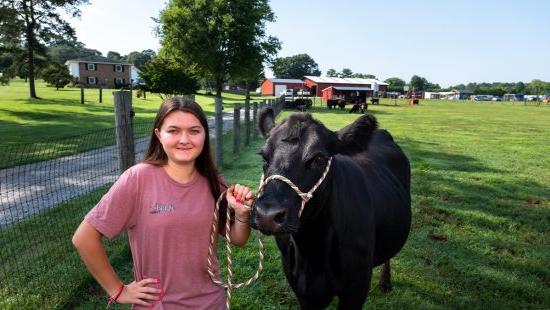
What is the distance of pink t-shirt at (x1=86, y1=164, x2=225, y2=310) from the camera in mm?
2123

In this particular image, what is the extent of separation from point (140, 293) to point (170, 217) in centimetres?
41

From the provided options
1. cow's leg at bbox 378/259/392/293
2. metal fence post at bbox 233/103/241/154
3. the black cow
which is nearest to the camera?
the black cow

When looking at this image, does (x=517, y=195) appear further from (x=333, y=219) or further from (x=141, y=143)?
(x=141, y=143)

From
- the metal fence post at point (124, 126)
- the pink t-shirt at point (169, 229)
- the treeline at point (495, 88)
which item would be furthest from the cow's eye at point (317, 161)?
the treeline at point (495, 88)

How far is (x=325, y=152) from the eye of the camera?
8.28 feet

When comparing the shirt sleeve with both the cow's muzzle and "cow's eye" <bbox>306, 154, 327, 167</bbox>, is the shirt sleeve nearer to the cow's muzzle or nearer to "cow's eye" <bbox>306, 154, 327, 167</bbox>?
the cow's muzzle

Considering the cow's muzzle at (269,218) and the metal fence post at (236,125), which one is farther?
the metal fence post at (236,125)

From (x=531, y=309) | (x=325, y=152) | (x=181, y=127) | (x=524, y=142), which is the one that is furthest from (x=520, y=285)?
(x=524, y=142)

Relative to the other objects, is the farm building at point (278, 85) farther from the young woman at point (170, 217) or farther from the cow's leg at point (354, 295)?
the young woman at point (170, 217)

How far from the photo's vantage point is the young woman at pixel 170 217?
2107 millimetres

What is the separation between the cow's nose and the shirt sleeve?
0.63 meters

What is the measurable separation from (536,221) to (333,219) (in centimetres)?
559

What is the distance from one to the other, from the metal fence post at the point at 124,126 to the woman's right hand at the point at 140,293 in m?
2.78

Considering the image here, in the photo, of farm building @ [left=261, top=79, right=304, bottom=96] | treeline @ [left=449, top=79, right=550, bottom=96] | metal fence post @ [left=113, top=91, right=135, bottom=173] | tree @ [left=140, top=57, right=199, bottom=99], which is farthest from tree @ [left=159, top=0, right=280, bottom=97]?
treeline @ [left=449, top=79, right=550, bottom=96]
